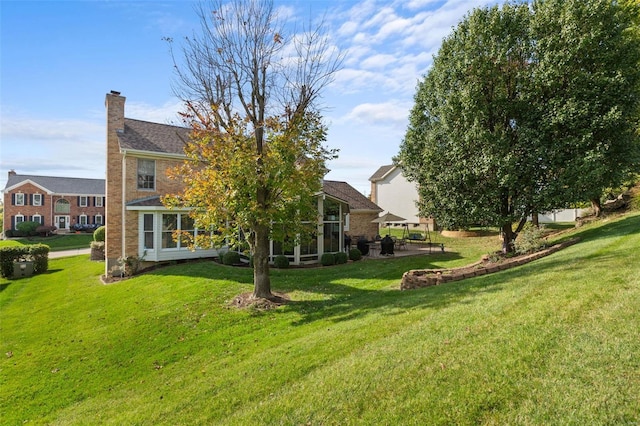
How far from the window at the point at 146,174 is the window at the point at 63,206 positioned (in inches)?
1524

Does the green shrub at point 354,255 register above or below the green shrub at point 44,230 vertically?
below

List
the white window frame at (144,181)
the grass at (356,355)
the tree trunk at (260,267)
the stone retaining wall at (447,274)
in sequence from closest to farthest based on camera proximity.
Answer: the grass at (356,355)
the stone retaining wall at (447,274)
the tree trunk at (260,267)
the white window frame at (144,181)

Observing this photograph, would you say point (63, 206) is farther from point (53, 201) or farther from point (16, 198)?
point (16, 198)

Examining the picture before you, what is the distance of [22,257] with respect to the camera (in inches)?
835

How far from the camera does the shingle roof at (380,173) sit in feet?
133

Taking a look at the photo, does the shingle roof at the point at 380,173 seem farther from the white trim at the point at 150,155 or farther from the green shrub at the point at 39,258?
the green shrub at the point at 39,258

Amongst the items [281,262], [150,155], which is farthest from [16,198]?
[281,262]

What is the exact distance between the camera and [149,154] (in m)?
18.9

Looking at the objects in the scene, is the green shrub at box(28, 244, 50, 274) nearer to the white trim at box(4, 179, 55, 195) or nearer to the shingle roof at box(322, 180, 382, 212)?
the shingle roof at box(322, 180, 382, 212)

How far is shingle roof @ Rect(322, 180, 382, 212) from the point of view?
27.9 metres

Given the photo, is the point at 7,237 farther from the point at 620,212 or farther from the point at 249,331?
the point at 620,212

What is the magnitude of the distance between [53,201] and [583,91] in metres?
58.2

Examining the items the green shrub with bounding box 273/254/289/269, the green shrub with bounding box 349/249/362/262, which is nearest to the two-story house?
the green shrub with bounding box 273/254/289/269

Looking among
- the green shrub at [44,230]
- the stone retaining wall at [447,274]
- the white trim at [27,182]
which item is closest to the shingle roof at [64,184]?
the white trim at [27,182]
